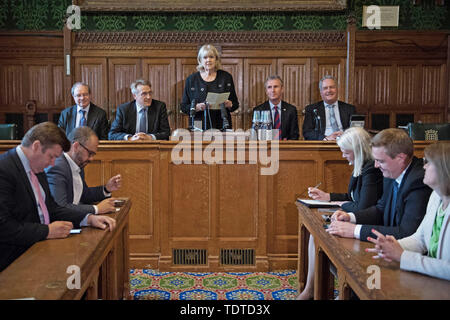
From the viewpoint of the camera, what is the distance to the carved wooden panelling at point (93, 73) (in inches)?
261

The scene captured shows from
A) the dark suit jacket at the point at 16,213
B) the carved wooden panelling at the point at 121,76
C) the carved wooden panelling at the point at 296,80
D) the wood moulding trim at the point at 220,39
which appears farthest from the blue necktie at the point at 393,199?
the carved wooden panelling at the point at 121,76

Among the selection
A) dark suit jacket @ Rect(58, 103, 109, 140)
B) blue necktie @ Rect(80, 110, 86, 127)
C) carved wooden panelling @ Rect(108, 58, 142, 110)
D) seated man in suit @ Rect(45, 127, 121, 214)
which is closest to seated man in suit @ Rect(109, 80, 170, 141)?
dark suit jacket @ Rect(58, 103, 109, 140)

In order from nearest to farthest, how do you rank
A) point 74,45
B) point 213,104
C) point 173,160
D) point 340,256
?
point 340,256 → point 173,160 → point 213,104 → point 74,45

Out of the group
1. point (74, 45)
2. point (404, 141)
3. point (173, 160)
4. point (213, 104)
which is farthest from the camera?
point (74, 45)

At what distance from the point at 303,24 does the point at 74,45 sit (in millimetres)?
3405

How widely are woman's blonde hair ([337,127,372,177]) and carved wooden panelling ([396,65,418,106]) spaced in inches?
175

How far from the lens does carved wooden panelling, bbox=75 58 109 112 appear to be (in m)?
6.62

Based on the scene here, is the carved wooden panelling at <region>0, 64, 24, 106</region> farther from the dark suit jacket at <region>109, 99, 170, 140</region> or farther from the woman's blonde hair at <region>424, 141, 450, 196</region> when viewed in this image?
the woman's blonde hair at <region>424, 141, 450, 196</region>

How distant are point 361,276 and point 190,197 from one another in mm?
2444

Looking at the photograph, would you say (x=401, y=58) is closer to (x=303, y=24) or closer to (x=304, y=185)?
(x=303, y=24)

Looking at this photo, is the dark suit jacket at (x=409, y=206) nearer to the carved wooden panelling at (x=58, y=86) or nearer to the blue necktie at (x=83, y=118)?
the blue necktie at (x=83, y=118)

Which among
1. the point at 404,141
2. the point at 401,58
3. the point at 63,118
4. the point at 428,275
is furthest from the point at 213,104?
the point at 401,58

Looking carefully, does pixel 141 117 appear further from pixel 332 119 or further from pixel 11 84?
pixel 11 84

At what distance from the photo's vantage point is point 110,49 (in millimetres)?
6605
